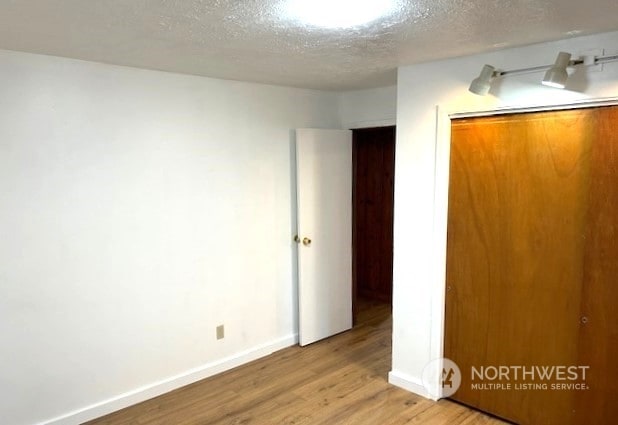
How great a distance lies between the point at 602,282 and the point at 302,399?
2005mm

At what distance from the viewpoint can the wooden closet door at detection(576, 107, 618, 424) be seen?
2297 mm

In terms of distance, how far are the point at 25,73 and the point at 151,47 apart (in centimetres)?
76

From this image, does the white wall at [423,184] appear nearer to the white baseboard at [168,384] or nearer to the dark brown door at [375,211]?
the white baseboard at [168,384]

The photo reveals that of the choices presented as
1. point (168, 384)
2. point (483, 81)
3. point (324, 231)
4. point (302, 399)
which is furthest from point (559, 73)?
point (168, 384)

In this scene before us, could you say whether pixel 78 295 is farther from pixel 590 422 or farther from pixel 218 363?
pixel 590 422

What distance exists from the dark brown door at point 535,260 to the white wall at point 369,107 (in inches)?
44.2

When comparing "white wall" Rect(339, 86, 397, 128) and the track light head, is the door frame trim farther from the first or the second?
"white wall" Rect(339, 86, 397, 128)

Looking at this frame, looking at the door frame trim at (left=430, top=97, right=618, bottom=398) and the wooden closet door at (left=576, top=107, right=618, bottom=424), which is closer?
the wooden closet door at (left=576, top=107, right=618, bottom=424)

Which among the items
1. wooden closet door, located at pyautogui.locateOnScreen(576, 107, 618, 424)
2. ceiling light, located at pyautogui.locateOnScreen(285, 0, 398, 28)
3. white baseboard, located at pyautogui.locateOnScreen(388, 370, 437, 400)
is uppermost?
ceiling light, located at pyautogui.locateOnScreen(285, 0, 398, 28)

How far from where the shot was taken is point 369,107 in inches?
158

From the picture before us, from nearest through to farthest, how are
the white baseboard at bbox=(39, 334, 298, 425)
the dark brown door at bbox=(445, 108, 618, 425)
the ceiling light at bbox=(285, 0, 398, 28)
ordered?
the ceiling light at bbox=(285, 0, 398, 28) → the dark brown door at bbox=(445, 108, 618, 425) → the white baseboard at bbox=(39, 334, 298, 425)

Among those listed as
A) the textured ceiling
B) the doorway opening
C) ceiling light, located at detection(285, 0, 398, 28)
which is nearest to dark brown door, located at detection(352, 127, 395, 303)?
the doorway opening

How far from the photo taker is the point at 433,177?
115 inches

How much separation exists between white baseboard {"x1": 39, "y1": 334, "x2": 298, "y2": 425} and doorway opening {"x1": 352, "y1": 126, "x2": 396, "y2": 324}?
1.49 m
